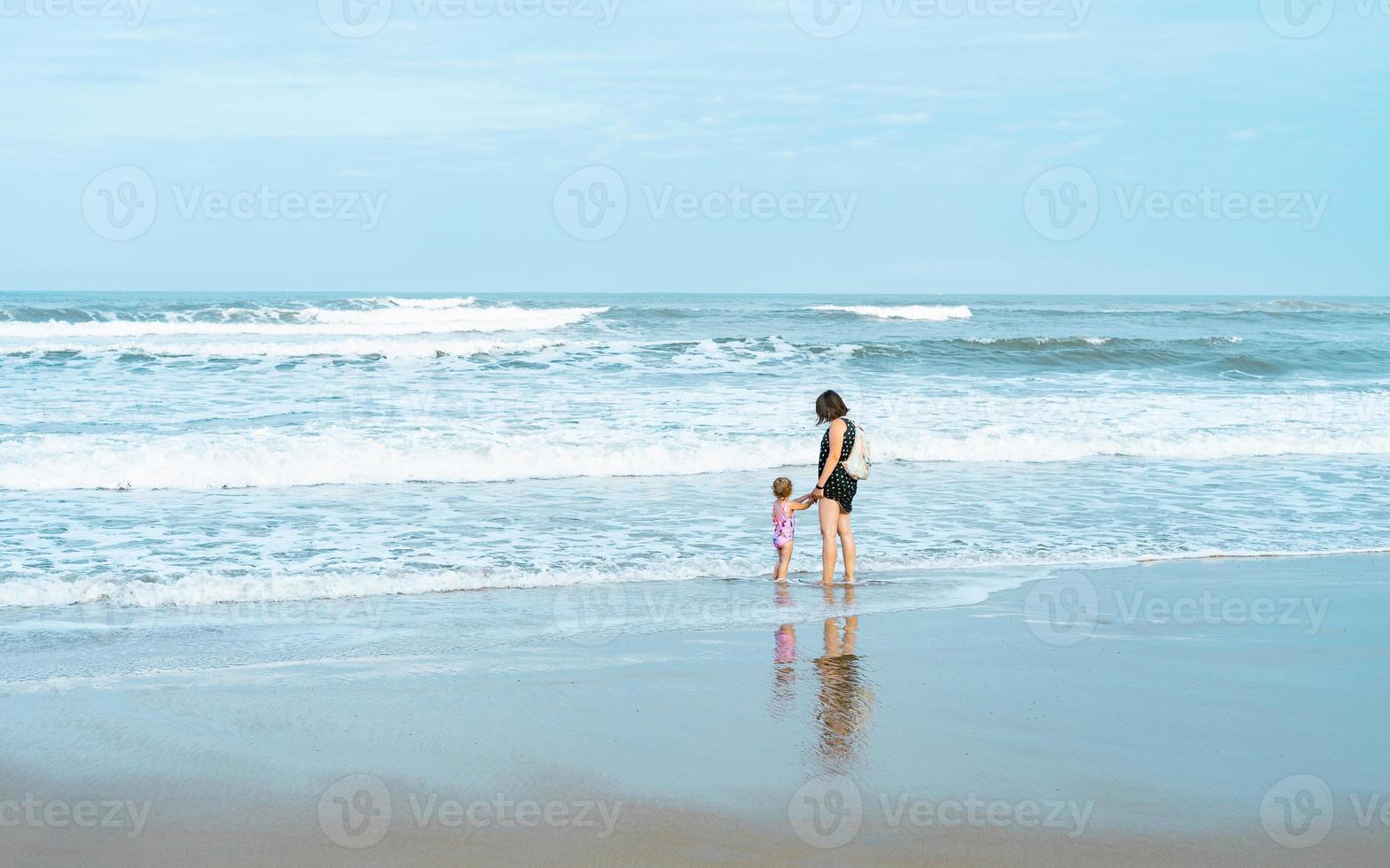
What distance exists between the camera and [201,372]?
21.5 metres

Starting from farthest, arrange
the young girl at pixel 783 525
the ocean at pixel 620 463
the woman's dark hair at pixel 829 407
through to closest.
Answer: the ocean at pixel 620 463, the young girl at pixel 783 525, the woman's dark hair at pixel 829 407

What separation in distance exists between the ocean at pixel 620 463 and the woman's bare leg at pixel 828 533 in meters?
A: 0.38

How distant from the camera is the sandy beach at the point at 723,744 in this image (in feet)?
12.2

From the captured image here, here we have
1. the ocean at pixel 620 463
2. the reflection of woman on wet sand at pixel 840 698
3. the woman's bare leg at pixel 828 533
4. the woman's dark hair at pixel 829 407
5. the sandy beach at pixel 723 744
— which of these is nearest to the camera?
the sandy beach at pixel 723 744

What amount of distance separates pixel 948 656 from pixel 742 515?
4.62 metres

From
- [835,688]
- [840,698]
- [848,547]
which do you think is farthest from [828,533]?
[840,698]

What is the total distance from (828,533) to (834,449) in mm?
614

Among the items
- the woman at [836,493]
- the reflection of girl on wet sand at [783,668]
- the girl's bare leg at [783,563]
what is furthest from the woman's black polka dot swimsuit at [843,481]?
the reflection of girl on wet sand at [783,668]

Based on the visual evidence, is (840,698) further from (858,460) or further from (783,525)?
(858,460)

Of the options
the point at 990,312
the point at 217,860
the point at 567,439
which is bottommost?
the point at 217,860

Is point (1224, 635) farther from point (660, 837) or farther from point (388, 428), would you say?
point (388, 428)

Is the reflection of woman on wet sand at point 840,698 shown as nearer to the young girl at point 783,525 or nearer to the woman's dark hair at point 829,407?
the young girl at point 783,525

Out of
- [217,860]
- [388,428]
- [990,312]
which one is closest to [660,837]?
[217,860]

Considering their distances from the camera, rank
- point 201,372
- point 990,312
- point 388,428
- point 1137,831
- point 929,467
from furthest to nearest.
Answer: point 990,312 < point 201,372 < point 388,428 < point 929,467 < point 1137,831
